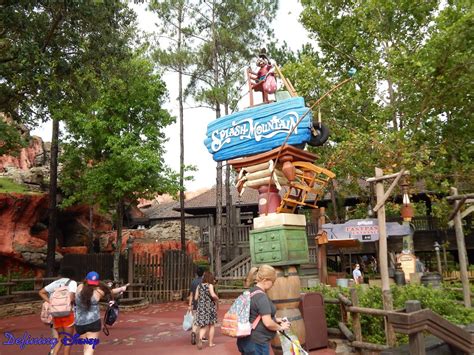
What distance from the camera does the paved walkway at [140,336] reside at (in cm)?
750

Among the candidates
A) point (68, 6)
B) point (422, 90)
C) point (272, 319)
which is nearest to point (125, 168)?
point (68, 6)

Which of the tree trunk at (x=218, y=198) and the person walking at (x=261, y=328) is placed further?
the tree trunk at (x=218, y=198)

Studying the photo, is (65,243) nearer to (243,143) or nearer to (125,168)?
(125,168)

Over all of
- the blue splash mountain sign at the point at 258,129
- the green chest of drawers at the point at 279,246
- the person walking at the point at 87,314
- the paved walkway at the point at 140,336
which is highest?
the blue splash mountain sign at the point at 258,129

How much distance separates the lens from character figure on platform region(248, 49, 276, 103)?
8031 mm

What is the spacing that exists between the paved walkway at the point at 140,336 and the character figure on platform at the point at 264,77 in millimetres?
4947

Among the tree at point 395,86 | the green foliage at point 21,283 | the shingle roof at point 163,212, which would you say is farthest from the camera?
the shingle roof at point 163,212

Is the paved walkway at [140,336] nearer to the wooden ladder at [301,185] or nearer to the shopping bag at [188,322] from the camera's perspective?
the shopping bag at [188,322]

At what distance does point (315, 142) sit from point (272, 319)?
4213 millimetres

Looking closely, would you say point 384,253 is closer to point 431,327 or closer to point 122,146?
point 431,327

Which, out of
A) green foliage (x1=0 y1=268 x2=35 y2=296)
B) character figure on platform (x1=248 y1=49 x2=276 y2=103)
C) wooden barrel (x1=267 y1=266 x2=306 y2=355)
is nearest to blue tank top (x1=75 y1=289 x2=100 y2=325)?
wooden barrel (x1=267 y1=266 x2=306 y2=355)

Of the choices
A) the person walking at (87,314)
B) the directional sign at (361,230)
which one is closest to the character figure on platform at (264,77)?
the directional sign at (361,230)

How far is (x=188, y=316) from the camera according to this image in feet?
25.8

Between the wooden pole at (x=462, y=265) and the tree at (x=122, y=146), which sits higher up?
the tree at (x=122, y=146)
